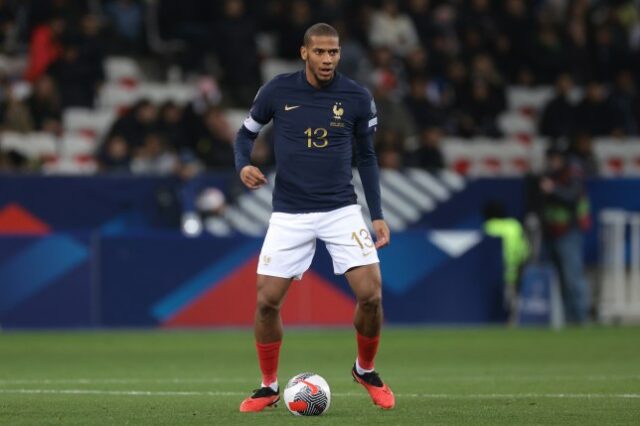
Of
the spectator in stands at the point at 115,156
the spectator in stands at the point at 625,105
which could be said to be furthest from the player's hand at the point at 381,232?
the spectator in stands at the point at 625,105

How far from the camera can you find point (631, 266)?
21.3 metres

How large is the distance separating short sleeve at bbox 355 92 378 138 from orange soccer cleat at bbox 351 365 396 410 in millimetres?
1596

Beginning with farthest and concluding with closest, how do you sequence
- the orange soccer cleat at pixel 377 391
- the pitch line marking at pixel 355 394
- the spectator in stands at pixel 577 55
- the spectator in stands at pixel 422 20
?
the spectator in stands at pixel 577 55
the spectator in stands at pixel 422 20
the pitch line marking at pixel 355 394
the orange soccer cleat at pixel 377 391

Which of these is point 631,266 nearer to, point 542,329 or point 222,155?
point 542,329

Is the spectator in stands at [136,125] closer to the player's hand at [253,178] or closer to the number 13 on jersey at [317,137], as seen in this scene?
the number 13 on jersey at [317,137]

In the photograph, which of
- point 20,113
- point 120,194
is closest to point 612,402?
point 120,194

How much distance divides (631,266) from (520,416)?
12505mm

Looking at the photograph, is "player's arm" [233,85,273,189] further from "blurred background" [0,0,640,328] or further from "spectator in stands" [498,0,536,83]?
"spectator in stands" [498,0,536,83]

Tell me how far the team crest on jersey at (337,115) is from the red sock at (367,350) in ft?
4.58

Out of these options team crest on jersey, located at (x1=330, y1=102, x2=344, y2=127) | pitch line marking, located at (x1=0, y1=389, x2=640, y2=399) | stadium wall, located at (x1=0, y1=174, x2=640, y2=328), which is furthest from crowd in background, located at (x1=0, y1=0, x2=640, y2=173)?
team crest on jersey, located at (x1=330, y1=102, x2=344, y2=127)

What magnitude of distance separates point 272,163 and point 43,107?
3465 millimetres

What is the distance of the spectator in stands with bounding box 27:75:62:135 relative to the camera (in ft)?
70.2

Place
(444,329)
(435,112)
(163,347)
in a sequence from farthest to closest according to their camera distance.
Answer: (435,112), (444,329), (163,347)

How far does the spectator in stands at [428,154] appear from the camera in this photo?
72.1 feet
